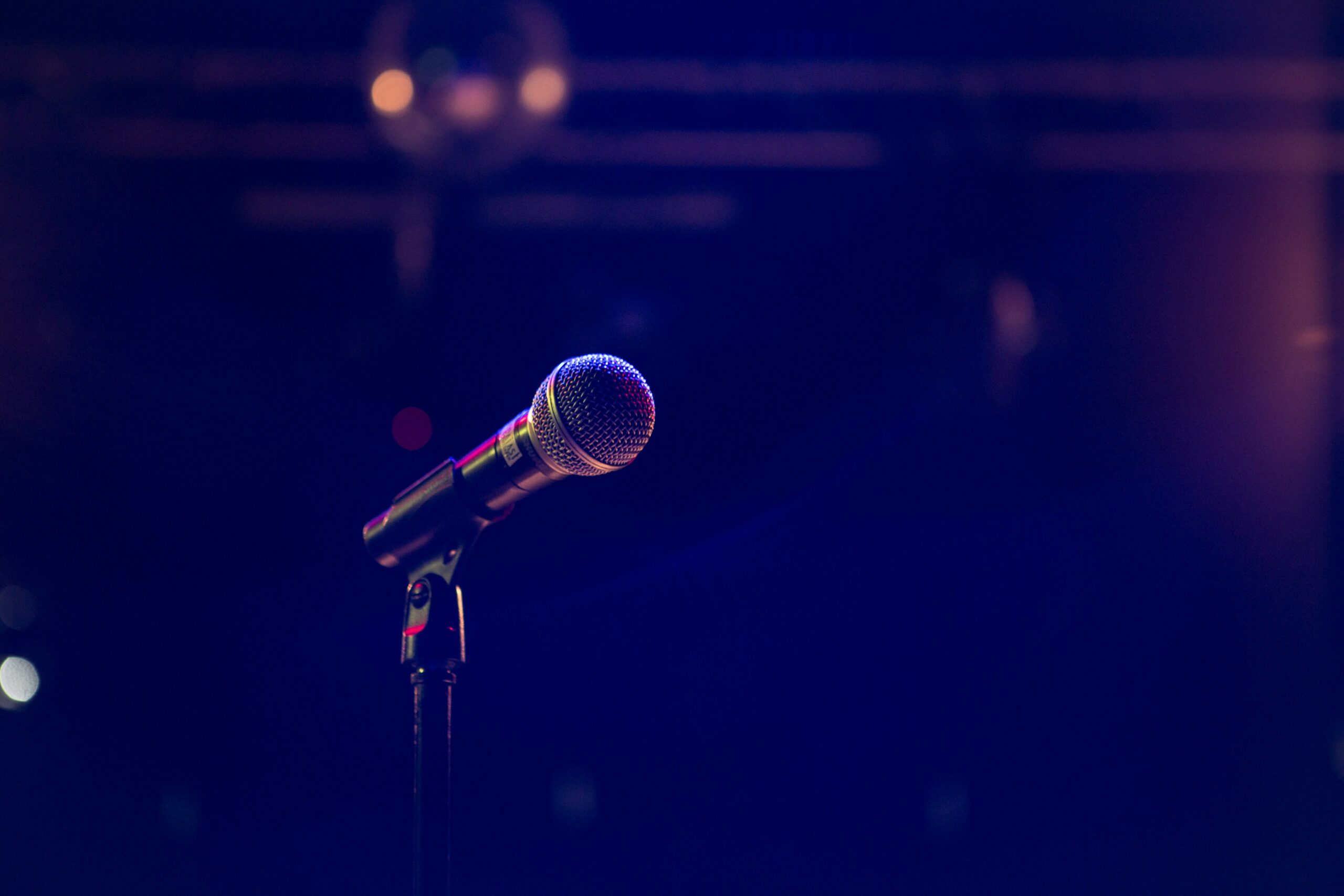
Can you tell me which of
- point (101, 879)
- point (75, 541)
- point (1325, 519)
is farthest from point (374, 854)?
point (1325, 519)

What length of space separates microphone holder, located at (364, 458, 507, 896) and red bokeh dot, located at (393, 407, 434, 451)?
1.09 m

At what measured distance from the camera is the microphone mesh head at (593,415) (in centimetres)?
117

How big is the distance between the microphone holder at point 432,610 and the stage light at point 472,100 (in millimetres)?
1339

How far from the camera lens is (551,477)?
4.07 ft

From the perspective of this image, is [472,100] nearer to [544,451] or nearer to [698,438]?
[698,438]

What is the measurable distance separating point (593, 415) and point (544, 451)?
9 cm

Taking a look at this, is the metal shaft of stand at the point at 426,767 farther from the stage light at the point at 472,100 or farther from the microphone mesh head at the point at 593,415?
the stage light at the point at 472,100

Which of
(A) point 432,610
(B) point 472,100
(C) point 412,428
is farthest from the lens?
(C) point 412,428

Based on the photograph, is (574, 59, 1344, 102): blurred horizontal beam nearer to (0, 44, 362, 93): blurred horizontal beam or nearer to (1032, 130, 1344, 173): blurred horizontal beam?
(1032, 130, 1344, 173): blurred horizontal beam

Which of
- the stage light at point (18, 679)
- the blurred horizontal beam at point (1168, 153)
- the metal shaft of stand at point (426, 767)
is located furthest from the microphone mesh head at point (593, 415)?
the stage light at point (18, 679)

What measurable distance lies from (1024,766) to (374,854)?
1677mm

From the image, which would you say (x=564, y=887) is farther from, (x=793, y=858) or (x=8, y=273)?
(x=8, y=273)

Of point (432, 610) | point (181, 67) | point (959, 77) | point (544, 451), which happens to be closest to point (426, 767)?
point (432, 610)

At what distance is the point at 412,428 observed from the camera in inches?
98.3
